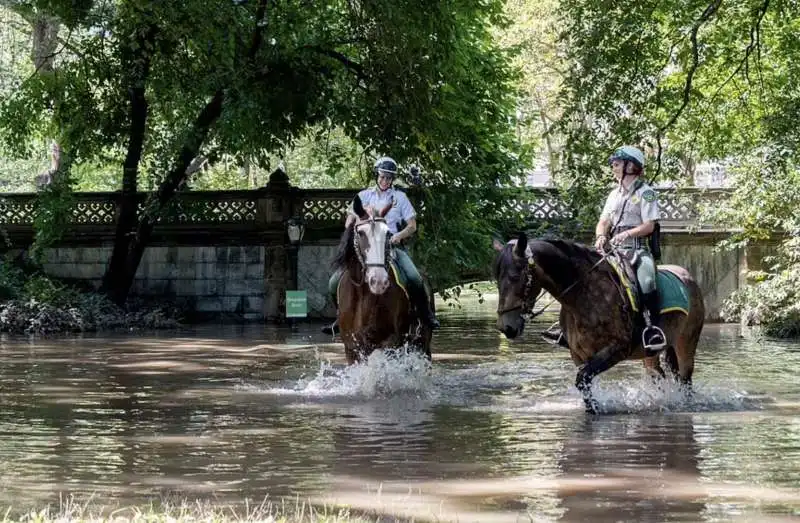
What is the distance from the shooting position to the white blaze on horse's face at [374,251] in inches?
538

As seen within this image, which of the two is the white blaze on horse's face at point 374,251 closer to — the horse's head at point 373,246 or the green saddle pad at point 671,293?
the horse's head at point 373,246

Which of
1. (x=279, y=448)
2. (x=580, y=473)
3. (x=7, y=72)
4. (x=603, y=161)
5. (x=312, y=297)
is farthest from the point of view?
(x=7, y=72)

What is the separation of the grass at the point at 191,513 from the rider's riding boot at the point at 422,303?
22.0 feet

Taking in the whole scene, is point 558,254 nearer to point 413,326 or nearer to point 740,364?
point 413,326

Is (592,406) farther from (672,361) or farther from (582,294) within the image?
(672,361)

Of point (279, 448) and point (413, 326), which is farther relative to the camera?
point (413, 326)

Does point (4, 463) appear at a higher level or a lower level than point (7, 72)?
lower

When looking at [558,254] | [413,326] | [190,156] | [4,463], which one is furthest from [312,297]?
[4,463]

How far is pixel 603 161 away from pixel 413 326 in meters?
5.59

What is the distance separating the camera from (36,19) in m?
31.8

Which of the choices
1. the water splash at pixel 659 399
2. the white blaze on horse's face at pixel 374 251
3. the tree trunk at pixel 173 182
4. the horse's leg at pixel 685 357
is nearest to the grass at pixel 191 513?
the water splash at pixel 659 399

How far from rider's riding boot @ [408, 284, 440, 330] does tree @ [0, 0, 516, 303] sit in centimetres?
838

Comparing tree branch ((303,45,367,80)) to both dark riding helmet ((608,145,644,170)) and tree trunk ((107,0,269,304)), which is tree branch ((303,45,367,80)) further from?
dark riding helmet ((608,145,644,170))

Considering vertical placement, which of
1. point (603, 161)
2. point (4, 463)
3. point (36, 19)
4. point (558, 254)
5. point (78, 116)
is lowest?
point (4, 463)
